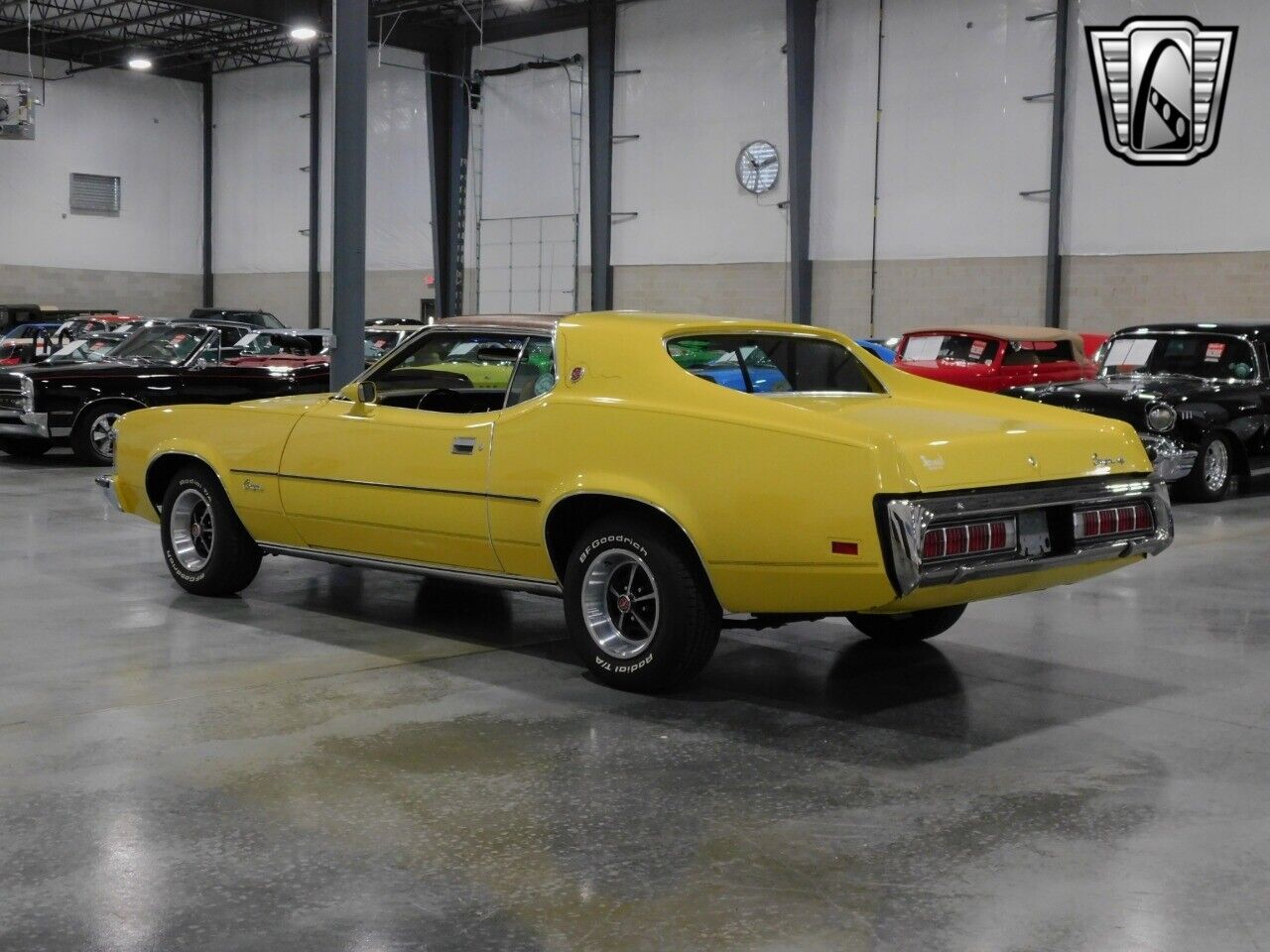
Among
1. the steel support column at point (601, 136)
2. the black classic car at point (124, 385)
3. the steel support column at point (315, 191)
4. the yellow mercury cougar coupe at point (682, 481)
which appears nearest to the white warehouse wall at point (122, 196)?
the steel support column at point (315, 191)

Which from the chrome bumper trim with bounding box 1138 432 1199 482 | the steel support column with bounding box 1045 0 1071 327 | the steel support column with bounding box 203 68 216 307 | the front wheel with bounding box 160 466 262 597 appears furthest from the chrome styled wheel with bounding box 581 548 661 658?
the steel support column with bounding box 203 68 216 307

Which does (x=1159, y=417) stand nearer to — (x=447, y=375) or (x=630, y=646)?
(x=447, y=375)

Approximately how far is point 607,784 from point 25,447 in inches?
499

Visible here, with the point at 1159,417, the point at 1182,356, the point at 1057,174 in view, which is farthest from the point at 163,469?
the point at 1057,174

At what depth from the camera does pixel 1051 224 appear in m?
22.1

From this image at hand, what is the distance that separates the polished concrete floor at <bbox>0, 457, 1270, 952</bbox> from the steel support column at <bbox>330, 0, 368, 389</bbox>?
536 cm

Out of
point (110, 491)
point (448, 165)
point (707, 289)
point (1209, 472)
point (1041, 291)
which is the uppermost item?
point (448, 165)

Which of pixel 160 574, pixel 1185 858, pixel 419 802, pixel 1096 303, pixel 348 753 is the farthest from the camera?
pixel 1096 303

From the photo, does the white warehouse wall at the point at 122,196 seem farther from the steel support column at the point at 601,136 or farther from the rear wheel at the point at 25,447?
the rear wheel at the point at 25,447

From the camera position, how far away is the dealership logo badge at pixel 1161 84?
20672mm

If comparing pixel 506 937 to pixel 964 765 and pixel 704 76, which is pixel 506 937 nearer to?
pixel 964 765

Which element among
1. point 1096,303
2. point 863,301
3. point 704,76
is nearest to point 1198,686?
point 1096,303

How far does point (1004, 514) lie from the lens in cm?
502

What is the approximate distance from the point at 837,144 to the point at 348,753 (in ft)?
70.5
